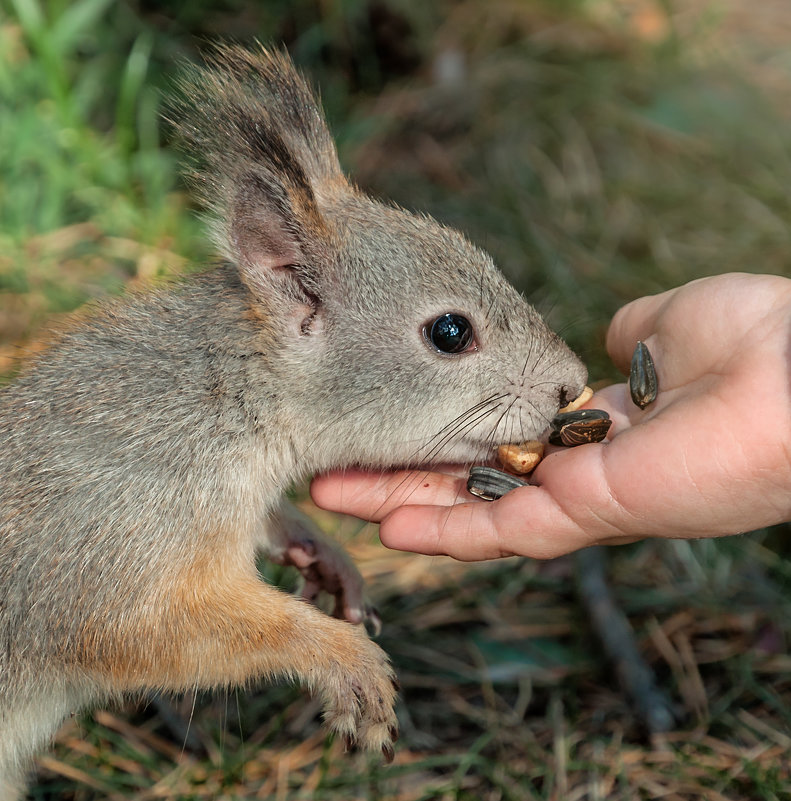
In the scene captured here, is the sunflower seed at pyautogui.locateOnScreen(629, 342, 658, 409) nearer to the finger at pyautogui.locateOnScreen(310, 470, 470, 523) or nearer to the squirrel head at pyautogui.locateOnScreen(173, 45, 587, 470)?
the squirrel head at pyautogui.locateOnScreen(173, 45, 587, 470)

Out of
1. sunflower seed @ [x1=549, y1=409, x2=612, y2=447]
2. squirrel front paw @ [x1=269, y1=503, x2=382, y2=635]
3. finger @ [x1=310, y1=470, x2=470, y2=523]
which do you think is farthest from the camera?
squirrel front paw @ [x1=269, y1=503, x2=382, y2=635]

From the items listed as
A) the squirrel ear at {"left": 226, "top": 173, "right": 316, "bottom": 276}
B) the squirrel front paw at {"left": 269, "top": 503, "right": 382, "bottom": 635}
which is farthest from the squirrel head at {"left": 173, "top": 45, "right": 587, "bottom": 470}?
the squirrel front paw at {"left": 269, "top": 503, "right": 382, "bottom": 635}

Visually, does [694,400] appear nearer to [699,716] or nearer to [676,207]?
[699,716]

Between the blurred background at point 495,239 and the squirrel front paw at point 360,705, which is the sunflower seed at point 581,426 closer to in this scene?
the squirrel front paw at point 360,705

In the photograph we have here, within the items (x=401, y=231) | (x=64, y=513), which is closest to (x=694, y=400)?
(x=401, y=231)

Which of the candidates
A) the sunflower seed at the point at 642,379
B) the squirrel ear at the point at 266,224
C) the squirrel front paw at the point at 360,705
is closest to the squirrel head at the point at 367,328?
the squirrel ear at the point at 266,224

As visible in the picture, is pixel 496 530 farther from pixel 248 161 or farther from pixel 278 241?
pixel 248 161
